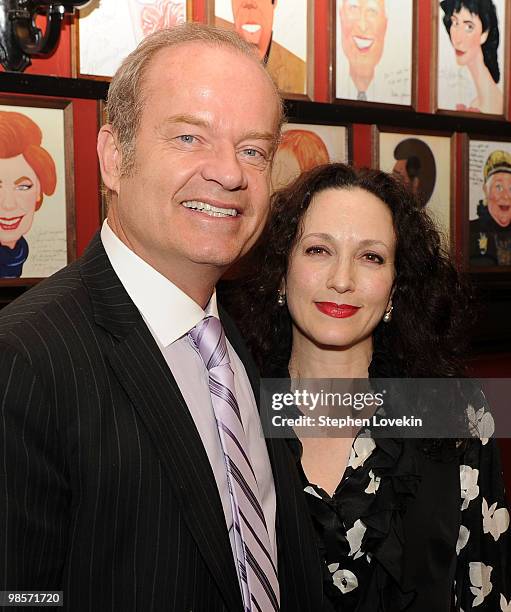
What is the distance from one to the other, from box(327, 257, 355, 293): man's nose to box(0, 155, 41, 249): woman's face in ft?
3.01

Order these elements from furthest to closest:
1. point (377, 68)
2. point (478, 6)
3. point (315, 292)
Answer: point (478, 6) < point (377, 68) < point (315, 292)

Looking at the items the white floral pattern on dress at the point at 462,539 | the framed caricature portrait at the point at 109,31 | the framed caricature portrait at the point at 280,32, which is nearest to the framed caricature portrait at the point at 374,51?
the framed caricature portrait at the point at 280,32

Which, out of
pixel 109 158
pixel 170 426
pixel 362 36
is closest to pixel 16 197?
pixel 109 158

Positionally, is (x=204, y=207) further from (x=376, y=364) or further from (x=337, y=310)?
(x=376, y=364)

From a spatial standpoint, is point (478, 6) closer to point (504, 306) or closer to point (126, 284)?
point (504, 306)

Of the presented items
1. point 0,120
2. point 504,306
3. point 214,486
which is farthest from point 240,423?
point 504,306

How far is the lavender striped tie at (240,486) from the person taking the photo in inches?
55.4

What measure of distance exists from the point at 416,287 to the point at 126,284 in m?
1.05

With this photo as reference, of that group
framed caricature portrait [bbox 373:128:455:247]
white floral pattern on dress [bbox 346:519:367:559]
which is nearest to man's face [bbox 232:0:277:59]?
framed caricature portrait [bbox 373:128:455:247]

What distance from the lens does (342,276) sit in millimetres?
2012

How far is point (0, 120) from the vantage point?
228 centimetres

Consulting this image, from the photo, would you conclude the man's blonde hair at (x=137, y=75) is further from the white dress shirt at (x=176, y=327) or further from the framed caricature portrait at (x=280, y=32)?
the framed caricature portrait at (x=280, y=32)

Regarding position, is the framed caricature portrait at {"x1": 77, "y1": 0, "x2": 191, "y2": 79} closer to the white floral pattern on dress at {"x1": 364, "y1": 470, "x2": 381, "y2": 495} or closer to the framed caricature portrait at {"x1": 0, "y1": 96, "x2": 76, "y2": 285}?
the framed caricature portrait at {"x1": 0, "y1": 96, "x2": 76, "y2": 285}

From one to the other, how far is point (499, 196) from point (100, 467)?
277 cm
